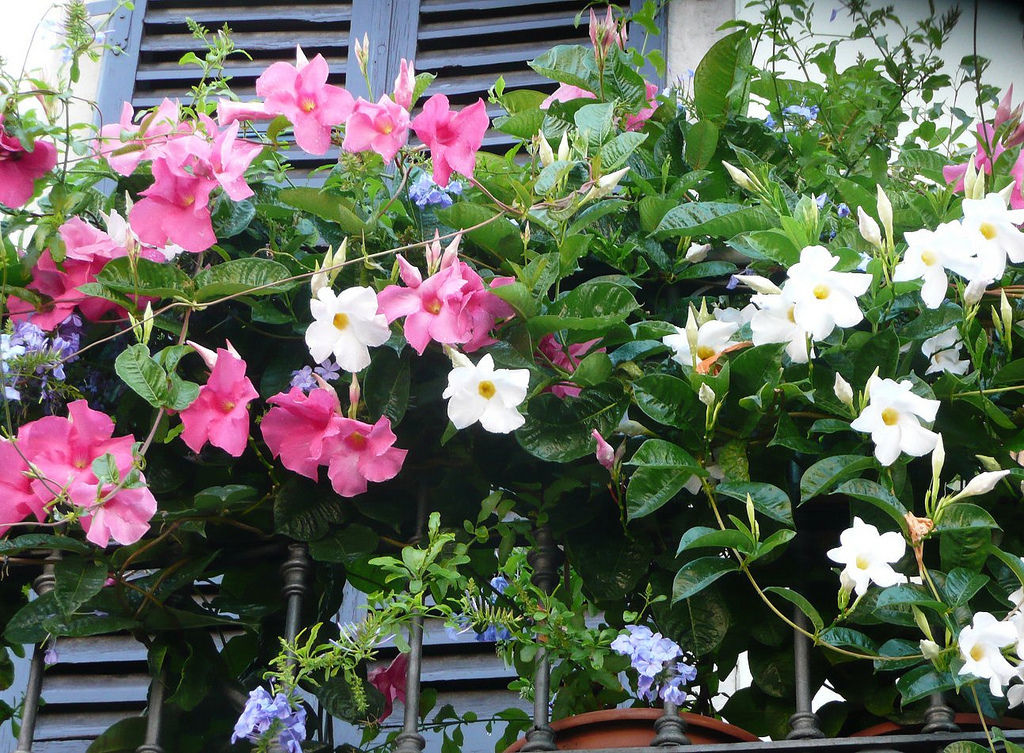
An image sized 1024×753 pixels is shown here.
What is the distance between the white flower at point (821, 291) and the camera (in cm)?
121

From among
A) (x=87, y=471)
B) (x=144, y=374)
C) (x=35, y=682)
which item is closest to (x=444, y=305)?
(x=144, y=374)

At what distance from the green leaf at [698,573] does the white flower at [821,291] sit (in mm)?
236

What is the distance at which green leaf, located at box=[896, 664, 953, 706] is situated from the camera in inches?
46.9

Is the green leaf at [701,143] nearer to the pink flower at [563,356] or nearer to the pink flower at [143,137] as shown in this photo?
the pink flower at [563,356]

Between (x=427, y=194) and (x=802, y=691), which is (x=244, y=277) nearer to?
(x=427, y=194)

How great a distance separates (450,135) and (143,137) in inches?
15.0

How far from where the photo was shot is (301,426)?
1345mm

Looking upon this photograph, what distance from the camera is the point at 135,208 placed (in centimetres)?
138

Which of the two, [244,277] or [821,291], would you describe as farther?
[244,277]

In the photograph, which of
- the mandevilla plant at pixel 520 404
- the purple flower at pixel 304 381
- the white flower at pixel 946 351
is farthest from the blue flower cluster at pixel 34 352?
the white flower at pixel 946 351

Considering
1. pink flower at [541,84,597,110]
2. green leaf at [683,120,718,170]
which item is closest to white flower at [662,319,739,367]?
green leaf at [683,120,718,170]

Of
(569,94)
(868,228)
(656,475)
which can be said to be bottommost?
(656,475)

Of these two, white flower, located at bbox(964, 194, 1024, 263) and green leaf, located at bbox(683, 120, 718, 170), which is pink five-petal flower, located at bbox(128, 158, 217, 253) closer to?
green leaf, located at bbox(683, 120, 718, 170)

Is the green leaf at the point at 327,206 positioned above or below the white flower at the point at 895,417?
above
